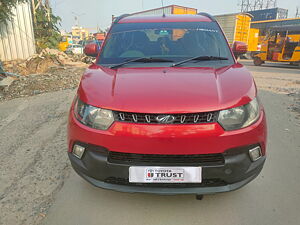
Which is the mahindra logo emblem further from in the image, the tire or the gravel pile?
the tire

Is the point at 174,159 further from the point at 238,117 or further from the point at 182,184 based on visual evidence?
the point at 238,117

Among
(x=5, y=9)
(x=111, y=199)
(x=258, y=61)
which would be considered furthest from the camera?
(x=258, y=61)

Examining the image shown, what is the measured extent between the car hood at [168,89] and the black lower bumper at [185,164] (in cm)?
38

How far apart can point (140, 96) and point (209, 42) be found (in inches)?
59.3

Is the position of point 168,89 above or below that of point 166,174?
above

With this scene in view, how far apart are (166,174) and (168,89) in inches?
25.9

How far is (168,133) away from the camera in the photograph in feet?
5.66

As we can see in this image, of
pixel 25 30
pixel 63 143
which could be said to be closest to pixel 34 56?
pixel 25 30

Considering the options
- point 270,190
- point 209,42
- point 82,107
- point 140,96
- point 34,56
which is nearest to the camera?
point 140,96

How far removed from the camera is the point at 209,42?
115 inches

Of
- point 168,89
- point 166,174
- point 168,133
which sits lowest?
point 166,174

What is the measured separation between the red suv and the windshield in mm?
721

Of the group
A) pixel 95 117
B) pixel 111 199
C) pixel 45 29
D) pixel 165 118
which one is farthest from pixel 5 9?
pixel 165 118

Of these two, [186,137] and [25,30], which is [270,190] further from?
[25,30]
